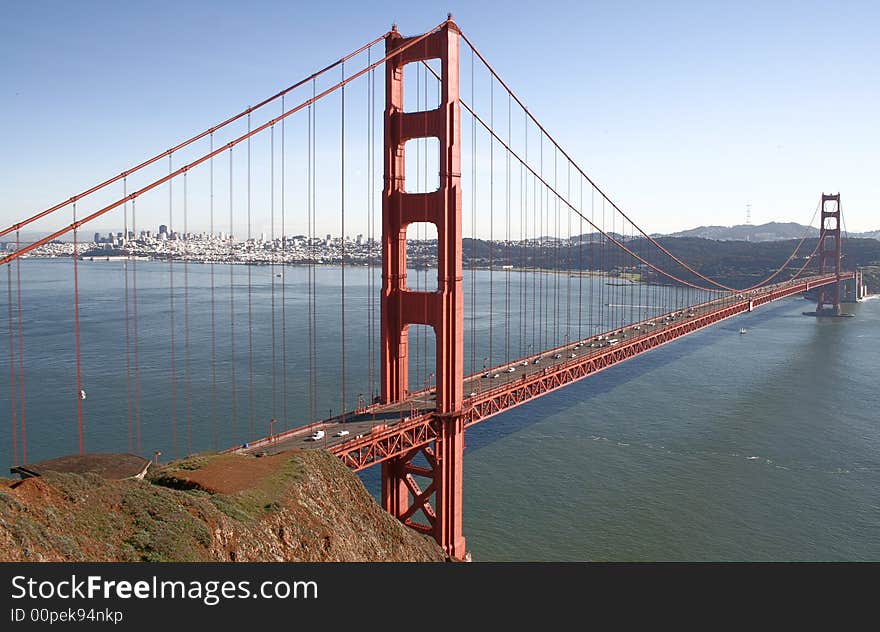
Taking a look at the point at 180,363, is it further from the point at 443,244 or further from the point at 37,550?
the point at 37,550

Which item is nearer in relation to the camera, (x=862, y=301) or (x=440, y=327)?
(x=440, y=327)

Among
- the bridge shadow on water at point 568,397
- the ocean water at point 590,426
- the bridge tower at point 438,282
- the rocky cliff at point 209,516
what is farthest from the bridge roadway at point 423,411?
the bridge shadow on water at point 568,397

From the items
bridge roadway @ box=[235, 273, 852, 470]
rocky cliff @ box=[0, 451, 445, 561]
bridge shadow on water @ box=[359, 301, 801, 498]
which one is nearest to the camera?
rocky cliff @ box=[0, 451, 445, 561]

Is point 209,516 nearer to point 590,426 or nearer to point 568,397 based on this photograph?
point 590,426

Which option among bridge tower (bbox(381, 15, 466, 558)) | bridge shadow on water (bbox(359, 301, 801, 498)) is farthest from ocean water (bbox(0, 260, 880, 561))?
bridge tower (bbox(381, 15, 466, 558))

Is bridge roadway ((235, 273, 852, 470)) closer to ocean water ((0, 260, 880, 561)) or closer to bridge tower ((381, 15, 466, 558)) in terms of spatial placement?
bridge tower ((381, 15, 466, 558))

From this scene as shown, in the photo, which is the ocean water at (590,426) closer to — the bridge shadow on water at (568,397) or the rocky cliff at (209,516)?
the bridge shadow on water at (568,397)
